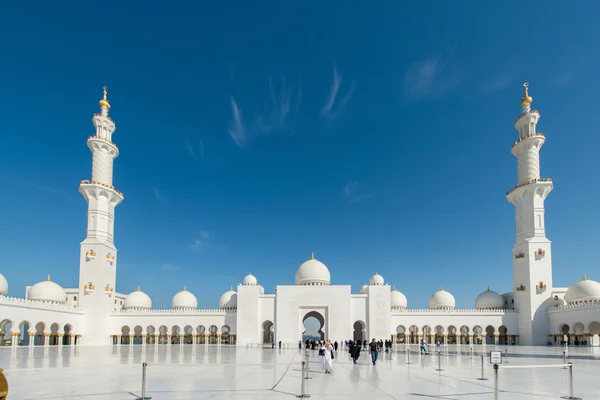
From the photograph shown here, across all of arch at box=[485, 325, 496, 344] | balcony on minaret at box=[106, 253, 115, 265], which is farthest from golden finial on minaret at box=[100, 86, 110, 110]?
arch at box=[485, 325, 496, 344]

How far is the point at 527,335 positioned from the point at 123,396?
39.5 meters

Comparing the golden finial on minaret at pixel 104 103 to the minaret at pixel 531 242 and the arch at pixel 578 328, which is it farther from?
the arch at pixel 578 328

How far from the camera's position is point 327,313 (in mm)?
40906

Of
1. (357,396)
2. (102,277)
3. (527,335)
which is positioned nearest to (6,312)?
(102,277)

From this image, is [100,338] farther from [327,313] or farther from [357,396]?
[357,396]

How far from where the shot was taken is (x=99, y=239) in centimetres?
4128

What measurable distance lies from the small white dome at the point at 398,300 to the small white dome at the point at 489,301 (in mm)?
7644

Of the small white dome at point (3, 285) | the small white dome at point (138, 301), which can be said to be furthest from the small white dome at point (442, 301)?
the small white dome at point (3, 285)

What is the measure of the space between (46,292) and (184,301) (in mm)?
12790

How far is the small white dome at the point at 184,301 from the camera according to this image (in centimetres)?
4834

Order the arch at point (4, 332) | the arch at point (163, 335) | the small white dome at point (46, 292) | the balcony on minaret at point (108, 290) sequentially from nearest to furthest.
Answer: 1. the arch at point (4, 332)
2. the balcony on minaret at point (108, 290)
3. the small white dome at point (46, 292)
4. the arch at point (163, 335)

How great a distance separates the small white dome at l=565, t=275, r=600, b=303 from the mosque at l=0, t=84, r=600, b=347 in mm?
78

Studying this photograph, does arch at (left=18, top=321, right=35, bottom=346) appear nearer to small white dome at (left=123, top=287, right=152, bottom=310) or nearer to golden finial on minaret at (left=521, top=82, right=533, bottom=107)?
small white dome at (left=123, top=287, right=152, bottom=310)

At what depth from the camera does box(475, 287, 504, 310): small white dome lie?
147 ft
